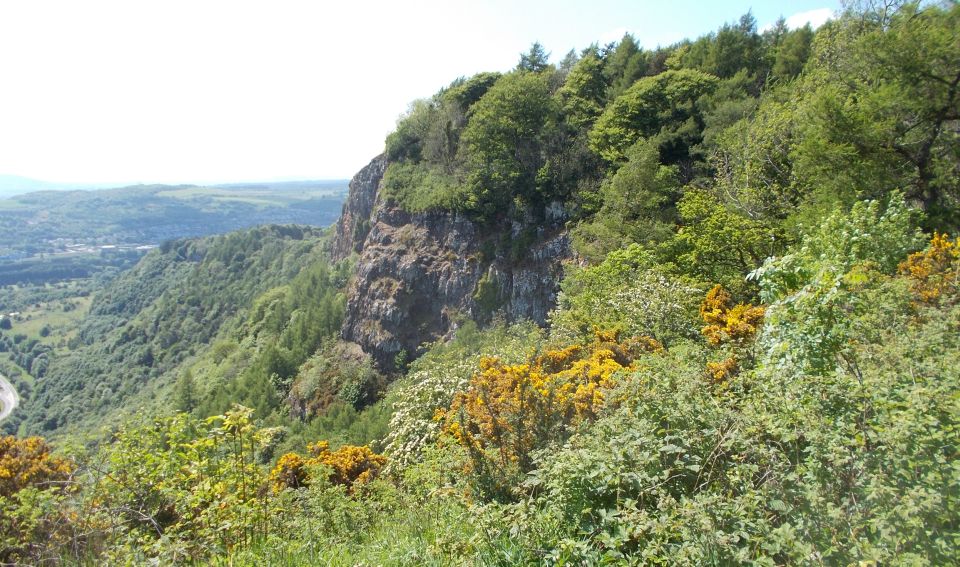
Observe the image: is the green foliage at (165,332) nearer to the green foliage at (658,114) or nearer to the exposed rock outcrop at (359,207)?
the exposed rock outcrop at (359,207)

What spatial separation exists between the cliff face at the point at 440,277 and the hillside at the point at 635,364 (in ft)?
0.70

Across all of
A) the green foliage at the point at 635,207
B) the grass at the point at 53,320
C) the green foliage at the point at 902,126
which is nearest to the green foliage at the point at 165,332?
the grass at the point at 53,320

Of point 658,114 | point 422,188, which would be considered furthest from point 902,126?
point 422,188

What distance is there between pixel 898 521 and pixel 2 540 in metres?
8.10

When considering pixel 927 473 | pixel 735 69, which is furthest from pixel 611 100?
pixel 927 473

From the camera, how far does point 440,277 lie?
31891 millimetres

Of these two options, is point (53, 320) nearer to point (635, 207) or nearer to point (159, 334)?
→ point (159, 334)

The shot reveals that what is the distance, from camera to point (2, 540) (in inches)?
199

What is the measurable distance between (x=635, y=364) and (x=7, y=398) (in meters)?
139

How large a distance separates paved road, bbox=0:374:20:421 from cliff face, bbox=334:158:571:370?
94.9 m

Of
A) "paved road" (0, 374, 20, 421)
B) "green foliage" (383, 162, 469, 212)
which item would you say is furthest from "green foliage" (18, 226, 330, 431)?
"green foliage" (383, 162, 469, 212)

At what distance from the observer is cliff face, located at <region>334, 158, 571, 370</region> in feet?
84.7

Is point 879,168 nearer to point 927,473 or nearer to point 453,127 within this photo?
point 927,473

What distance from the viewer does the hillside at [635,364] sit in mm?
3365
